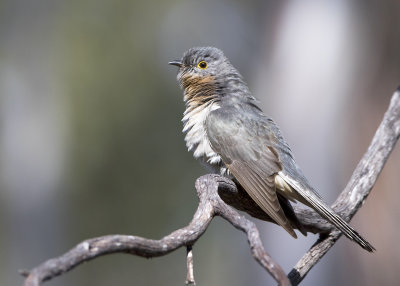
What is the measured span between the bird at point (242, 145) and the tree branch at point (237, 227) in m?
0.18

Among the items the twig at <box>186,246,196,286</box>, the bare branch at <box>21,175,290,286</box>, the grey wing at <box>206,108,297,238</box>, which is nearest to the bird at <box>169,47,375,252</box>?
the grey wing at <box>206,108,297,238</box>

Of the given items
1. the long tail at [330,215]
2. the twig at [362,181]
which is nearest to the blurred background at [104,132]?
the twig at [362,181]

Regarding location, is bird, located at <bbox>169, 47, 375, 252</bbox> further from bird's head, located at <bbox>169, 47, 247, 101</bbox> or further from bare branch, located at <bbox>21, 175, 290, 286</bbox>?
bare branch, located at <bbox>21, 175, 290, 286</bbox>

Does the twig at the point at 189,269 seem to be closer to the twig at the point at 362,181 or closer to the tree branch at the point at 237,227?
the tree branch at the point at 237,227

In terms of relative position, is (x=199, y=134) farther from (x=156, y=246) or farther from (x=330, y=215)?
(x=156, y=246)

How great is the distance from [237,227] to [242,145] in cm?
240

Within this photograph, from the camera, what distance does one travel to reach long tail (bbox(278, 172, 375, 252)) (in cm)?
493

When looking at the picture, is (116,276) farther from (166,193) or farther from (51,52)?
(51,52)

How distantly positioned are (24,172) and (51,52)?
5290mm

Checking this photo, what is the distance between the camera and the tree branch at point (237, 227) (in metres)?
3.11

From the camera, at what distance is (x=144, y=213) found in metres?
20.7

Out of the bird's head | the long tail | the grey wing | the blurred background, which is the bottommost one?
the blurred background

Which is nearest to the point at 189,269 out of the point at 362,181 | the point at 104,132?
the point at 362,181

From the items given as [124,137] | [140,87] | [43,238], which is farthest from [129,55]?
[43,238]
